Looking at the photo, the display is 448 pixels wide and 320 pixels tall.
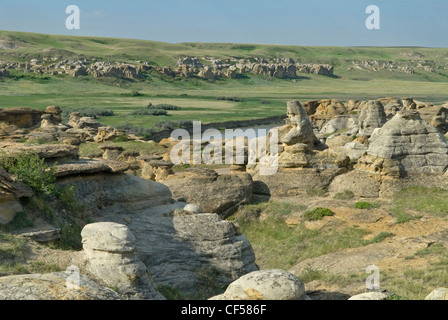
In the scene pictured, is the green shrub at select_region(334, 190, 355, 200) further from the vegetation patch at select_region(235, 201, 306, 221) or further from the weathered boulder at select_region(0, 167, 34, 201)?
the weathered boulder at select_region(0, 167, 34, 201)

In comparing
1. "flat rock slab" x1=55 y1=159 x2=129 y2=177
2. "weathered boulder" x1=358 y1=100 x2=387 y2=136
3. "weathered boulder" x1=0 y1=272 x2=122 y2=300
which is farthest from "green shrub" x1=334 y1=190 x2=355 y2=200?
"weathered boulder" x1=0 y1=272 x2=122 y2=300

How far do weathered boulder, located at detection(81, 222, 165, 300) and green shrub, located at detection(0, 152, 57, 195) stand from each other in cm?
515

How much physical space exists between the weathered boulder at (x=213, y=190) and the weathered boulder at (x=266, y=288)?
50.7 feet

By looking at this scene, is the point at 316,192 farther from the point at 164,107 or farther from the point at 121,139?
the point at 164,107

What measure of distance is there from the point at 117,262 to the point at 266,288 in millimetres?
4204

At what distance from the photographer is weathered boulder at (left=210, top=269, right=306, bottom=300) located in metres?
12.8

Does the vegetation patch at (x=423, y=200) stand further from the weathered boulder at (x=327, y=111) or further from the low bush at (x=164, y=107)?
the low bush at (x=164, y=107)

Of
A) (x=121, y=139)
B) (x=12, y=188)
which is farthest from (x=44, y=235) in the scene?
(x=121, y=139)

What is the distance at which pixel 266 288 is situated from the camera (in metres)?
12.8

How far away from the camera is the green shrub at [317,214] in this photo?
2720 centimetres

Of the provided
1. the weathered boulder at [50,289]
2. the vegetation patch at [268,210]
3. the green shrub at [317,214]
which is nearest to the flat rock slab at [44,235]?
the weathered boulder at [50,289]
